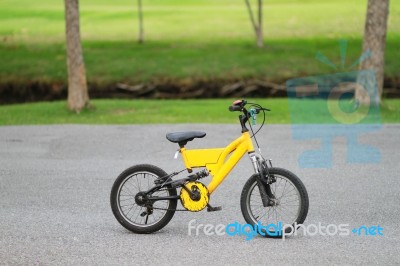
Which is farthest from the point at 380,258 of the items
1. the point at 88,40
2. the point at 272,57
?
the point at 88,40

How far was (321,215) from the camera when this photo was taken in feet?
28.6

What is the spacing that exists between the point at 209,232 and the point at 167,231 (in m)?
0.43

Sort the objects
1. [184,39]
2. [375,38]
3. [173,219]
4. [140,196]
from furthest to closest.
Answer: [184,39] < [375,38] < [173,219] < [140,196]

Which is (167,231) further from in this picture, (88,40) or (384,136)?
(88,40)

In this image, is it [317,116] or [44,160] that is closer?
[44,160]

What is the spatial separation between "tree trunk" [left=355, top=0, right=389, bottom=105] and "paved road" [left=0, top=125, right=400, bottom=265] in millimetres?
4949

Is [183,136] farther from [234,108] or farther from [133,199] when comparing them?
[133,199]

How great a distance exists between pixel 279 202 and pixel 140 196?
1.34 m

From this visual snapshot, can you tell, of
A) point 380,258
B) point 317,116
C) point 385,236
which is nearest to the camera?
point 380,258

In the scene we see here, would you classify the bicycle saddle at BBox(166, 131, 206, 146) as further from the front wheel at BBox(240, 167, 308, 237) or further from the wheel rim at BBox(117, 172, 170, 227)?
the front wheel at BBox(240, 167, 308, 237)

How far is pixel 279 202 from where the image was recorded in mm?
7656

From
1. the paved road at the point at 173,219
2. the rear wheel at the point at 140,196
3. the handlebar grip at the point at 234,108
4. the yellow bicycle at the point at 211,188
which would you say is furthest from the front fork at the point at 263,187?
the rear wheel at the point at 140,196

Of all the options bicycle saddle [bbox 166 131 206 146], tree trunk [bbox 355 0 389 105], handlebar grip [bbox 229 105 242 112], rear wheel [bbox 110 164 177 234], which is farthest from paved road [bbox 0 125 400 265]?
tree trunk [bbox 355 0 389 105]

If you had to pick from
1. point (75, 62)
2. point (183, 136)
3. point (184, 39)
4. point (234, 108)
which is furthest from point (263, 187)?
point (184, 39)
